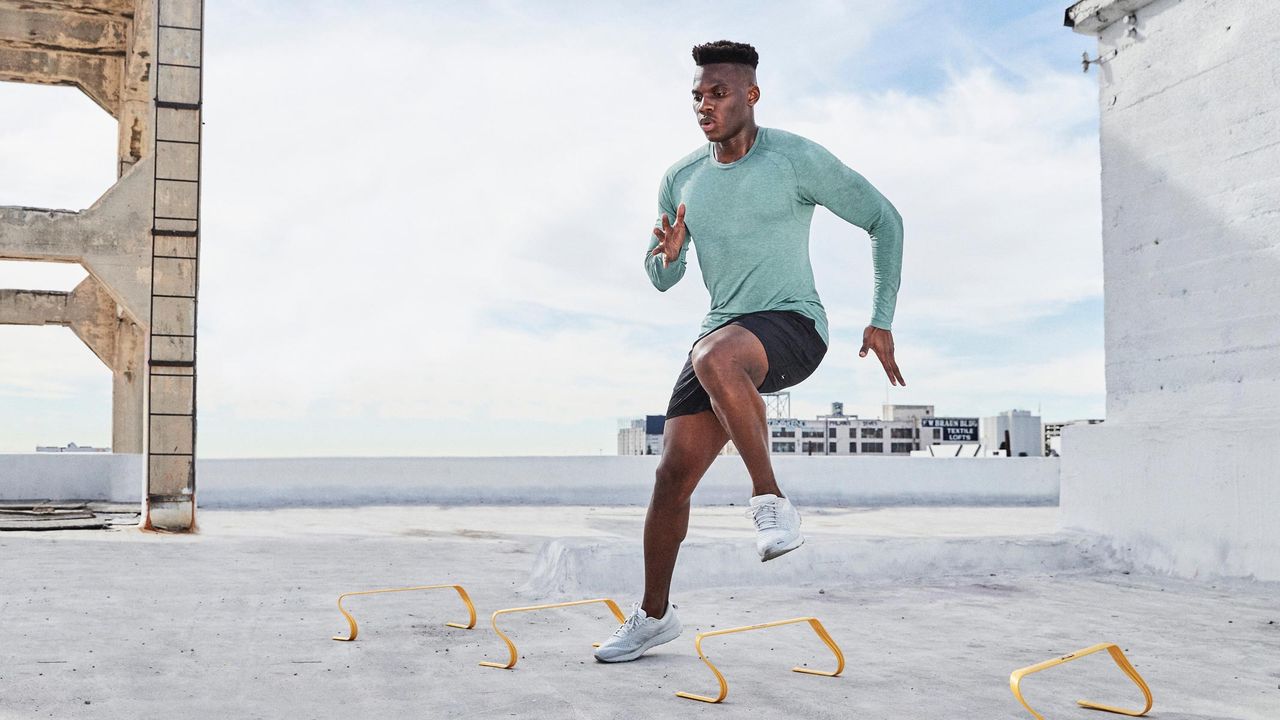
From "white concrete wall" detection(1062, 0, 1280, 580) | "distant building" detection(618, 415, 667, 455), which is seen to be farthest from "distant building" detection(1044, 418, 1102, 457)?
"distant building" detection(618, 415, 667, 455)

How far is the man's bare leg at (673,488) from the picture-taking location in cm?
334

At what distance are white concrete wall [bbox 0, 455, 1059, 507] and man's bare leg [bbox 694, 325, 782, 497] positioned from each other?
537 inches

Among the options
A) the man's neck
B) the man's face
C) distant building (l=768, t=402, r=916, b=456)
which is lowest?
distant building (l=768, t=402, r=916, b=456)

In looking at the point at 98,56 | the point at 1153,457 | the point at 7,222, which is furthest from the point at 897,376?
the point at 98,56

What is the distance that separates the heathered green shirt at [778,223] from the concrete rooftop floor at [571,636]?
1282 millimetres

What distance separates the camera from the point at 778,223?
3.11m

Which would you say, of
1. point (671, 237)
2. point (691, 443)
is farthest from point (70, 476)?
point (671, 237)

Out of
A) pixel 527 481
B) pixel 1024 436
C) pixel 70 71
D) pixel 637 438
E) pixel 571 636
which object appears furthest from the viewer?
pixel 637 438

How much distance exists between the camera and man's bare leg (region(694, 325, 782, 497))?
278 cm

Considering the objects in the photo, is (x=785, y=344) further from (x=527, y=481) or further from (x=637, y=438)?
(x=637, y=438)

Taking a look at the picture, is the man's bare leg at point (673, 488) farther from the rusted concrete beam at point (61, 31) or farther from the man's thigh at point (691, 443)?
the rusted concrete beam at point (61, 31)

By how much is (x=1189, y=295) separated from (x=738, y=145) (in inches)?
242

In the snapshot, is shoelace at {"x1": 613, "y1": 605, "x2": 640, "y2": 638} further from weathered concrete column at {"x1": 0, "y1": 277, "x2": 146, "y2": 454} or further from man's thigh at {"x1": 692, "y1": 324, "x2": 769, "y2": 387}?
weathered concrete column at {"x1": 0, "y1": 277, "x2": 146, "y2": 454}

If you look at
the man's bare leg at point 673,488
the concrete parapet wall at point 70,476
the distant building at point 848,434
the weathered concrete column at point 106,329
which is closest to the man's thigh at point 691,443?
the man's bare leg at point 673,488
